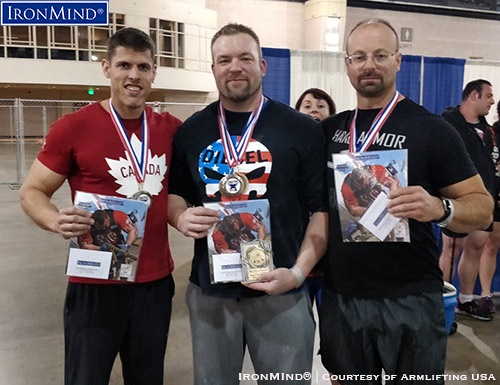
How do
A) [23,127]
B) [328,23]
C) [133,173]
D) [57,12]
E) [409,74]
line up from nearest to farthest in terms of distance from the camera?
[133,173] → [57,12] → [409,74] → [23,127] → [328,23]

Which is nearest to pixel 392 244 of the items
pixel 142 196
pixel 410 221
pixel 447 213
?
pixel 410 221

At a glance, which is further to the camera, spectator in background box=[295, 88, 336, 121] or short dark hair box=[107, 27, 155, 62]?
spectator in background box=[295, 88, 336, 121]

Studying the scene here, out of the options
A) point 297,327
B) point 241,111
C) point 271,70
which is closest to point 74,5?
point 271,70

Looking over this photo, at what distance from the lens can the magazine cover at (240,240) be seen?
1765 mm

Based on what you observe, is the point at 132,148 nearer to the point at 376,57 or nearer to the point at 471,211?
the point at 376,57

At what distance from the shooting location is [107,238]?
1910 millimetres

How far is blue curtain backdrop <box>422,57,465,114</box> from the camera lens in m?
8.70

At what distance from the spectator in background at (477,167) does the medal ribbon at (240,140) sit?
262 centimetres

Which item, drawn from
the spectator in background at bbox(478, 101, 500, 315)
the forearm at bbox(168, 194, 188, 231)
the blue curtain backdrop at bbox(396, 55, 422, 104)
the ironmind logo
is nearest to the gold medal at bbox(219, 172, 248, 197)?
the forearm at bbox(168, 194, 188, 231)

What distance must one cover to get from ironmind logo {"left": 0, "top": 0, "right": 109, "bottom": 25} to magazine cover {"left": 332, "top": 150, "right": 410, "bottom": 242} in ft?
17.9

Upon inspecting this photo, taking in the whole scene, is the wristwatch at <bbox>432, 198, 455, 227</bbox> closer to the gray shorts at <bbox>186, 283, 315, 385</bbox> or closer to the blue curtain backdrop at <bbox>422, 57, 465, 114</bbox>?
the gray shorts at <bbox>186, 283, 315, 385</bbox>

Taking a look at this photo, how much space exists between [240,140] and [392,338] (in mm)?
961

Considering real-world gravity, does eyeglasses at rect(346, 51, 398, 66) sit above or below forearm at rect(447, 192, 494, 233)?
above

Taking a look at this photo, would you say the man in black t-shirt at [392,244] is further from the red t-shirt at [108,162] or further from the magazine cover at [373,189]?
the red t-shirt at [108,162]
